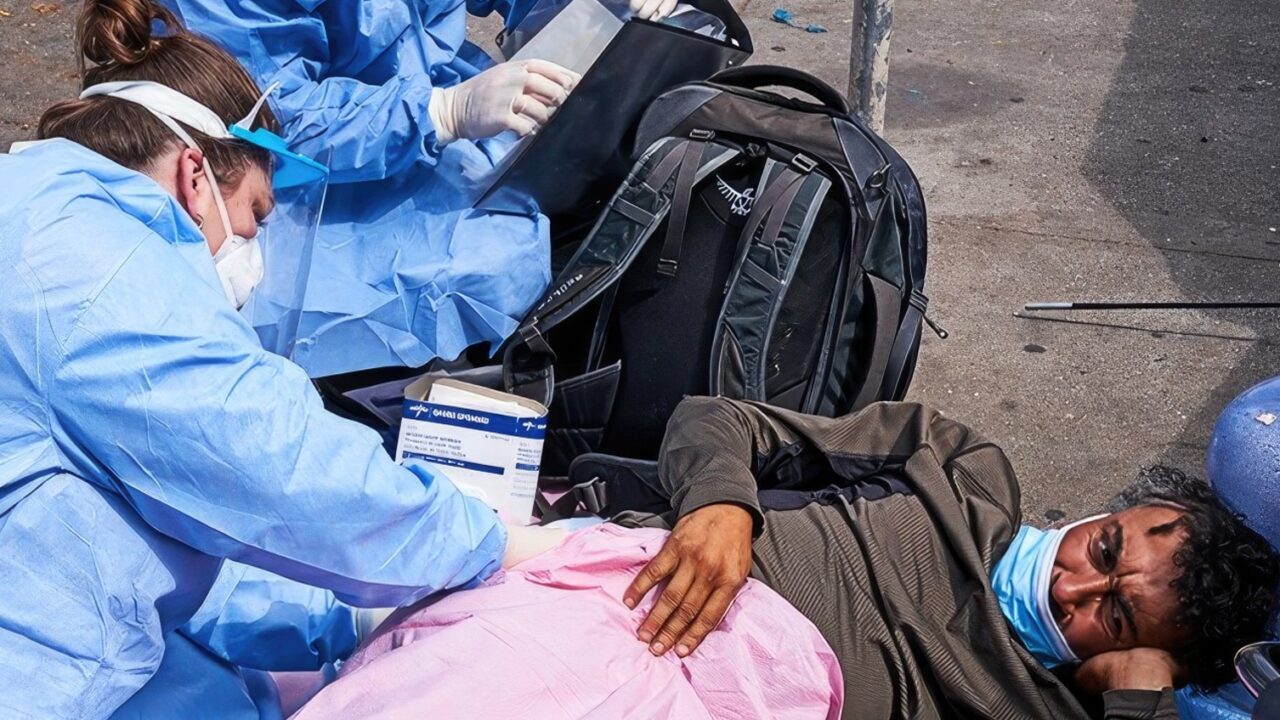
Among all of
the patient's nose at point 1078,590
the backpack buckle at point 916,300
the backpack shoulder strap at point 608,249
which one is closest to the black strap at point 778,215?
the backpack shoulder strap at point 608,249

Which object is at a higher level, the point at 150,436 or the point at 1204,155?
the point at 150,436

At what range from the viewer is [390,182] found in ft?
8.74

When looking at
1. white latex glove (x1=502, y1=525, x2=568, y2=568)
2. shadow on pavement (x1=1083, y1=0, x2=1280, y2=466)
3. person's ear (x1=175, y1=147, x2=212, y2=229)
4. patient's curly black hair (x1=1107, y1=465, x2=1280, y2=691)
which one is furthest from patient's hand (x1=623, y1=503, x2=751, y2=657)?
shadow on pavement (x1=1083, y1=0, x2=1280, y2=466)

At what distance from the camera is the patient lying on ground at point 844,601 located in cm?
173

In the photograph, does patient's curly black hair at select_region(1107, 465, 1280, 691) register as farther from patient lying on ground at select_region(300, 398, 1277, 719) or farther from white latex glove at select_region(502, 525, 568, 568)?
white latex glove at select_region(502, 525, 568, 568)

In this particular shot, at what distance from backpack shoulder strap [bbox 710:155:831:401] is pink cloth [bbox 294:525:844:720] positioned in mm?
521

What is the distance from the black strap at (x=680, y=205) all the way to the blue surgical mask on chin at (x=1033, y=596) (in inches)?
33.4

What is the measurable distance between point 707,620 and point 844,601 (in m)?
0.30

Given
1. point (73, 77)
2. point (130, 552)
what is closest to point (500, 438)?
point (130, 552)

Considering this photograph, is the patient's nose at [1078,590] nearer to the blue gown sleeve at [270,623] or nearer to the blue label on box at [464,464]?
the blue label on box at [464,464]

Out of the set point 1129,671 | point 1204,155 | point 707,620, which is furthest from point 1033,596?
point 1204,155

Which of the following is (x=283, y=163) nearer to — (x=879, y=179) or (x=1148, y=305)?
(x=879, y=179)

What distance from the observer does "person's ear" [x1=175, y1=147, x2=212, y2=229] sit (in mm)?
1572

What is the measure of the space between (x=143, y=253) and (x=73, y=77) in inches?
176
